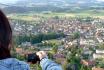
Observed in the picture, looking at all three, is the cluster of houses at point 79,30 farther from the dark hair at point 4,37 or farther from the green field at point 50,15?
the dark hair at point 4,37

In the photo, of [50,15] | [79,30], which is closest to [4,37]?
[79,30]

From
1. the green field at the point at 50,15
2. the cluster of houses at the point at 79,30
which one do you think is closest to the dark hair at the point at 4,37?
the cluster of houses at the point at 79,30

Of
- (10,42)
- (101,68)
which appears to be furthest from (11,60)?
(101,68)

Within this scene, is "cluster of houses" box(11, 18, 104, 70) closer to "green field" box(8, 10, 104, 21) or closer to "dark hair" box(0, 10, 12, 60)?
"green field" box(8, 10, 104, 21)

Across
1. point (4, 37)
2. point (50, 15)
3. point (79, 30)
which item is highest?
point (4, 37)

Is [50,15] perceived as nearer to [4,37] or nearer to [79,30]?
[79,30]

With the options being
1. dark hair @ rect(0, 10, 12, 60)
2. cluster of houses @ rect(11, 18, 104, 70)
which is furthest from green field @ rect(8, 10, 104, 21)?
dark hair @ rect(0, 10, 12, 60)

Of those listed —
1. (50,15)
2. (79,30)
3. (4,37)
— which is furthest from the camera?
(50,15)

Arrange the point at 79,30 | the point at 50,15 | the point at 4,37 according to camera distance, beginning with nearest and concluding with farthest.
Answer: the point at 4,37 < the point at 79,30 < the point at 50,15
